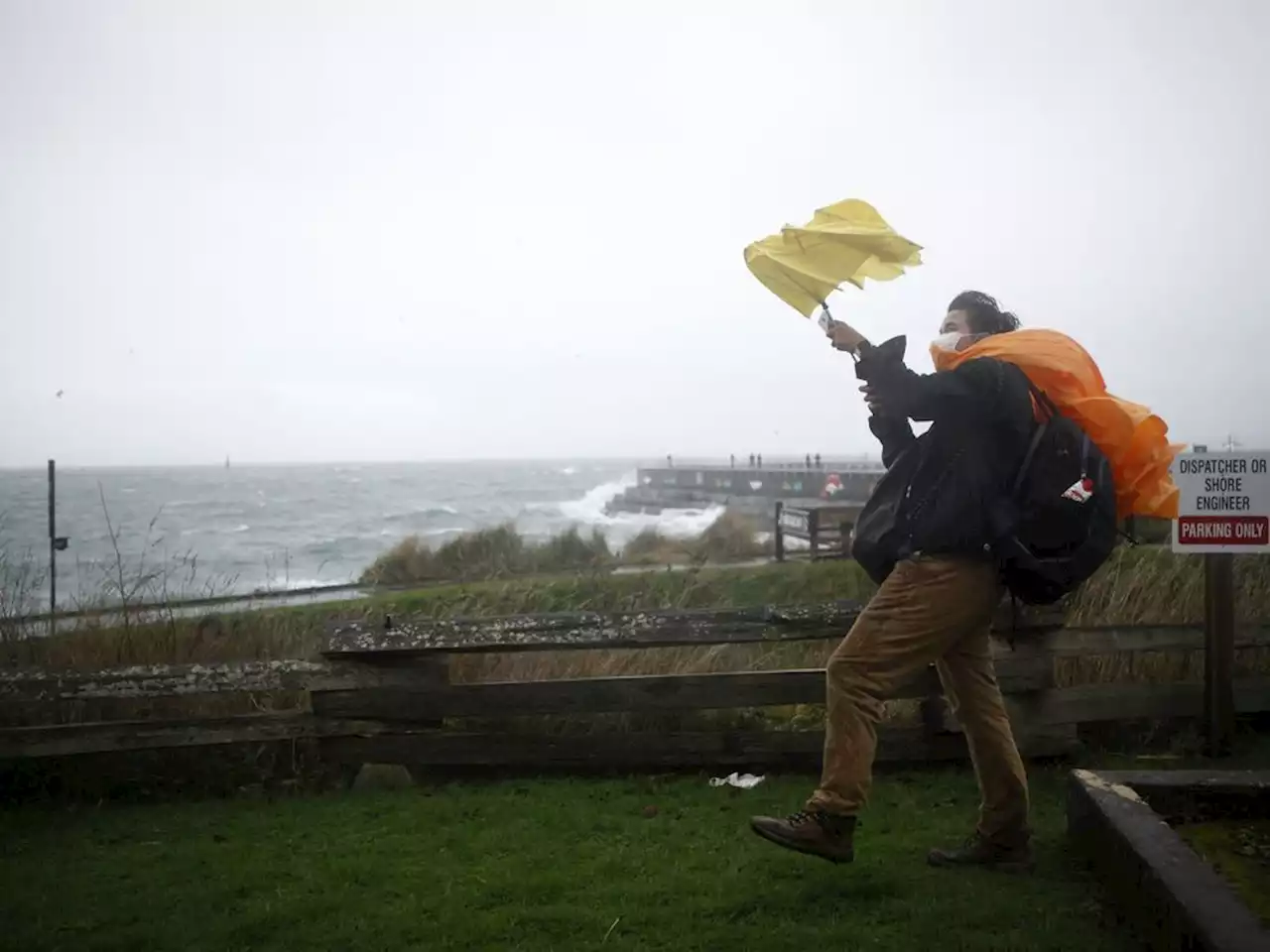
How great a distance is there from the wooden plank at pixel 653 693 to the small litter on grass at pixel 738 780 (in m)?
0.33

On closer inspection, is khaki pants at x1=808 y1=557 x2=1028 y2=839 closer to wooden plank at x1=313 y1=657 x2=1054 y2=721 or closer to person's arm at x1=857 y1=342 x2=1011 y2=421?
person's arm at x1=857 y1=342 x2=1011 y2=421

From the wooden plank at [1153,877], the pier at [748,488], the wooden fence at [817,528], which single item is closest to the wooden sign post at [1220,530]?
the wooden plank at [1153,877]

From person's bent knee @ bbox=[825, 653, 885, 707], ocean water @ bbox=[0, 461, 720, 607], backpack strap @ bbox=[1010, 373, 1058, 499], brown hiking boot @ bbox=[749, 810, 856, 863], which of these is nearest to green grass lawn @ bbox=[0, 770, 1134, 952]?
brown hiking boot @ bbox=[749, 810, 856, 863]

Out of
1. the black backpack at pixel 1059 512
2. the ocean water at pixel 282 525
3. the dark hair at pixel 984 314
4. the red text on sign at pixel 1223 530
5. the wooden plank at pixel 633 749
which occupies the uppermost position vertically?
the dark hair at pixel 984 314

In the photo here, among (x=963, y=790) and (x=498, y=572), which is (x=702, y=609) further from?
(x=498, y=572)

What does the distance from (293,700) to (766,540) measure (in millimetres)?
15639

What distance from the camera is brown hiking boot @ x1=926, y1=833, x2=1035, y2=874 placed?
343 cm

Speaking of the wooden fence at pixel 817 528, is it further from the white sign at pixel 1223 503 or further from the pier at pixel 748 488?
the pier at pixel 748 488

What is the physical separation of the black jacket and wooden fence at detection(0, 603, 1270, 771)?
1616 mm

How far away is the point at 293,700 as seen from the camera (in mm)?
6066

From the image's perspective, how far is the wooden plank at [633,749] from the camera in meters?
4.80

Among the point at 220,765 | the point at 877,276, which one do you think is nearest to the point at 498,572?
the point at 220,765

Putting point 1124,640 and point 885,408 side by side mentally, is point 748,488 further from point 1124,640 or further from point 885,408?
point 885,408

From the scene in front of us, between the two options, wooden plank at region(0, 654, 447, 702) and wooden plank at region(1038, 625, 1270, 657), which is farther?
wooden plank at region(1038, 625, 1270, 657)
